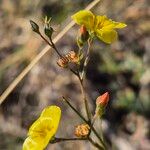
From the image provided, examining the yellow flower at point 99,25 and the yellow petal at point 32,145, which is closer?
the yellow petal at point 32,145

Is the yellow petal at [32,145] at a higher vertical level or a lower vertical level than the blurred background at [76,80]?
higher

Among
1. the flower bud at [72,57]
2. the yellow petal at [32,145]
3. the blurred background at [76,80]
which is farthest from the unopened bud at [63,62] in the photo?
the blurred background at [76,80]

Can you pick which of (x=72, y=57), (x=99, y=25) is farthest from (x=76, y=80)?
(x=72, y=57)

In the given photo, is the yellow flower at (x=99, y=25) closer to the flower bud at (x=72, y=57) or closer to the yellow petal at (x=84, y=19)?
the yellow petal at (x=84, y=19)

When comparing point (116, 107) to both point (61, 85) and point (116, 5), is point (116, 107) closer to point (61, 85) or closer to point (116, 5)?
point (61, 85)

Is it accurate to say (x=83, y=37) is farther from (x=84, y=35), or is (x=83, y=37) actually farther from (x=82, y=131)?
(x=82, y=131)

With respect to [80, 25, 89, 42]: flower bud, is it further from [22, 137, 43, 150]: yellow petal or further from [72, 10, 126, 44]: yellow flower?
[22, 137, 43, 150]: yellow petal
